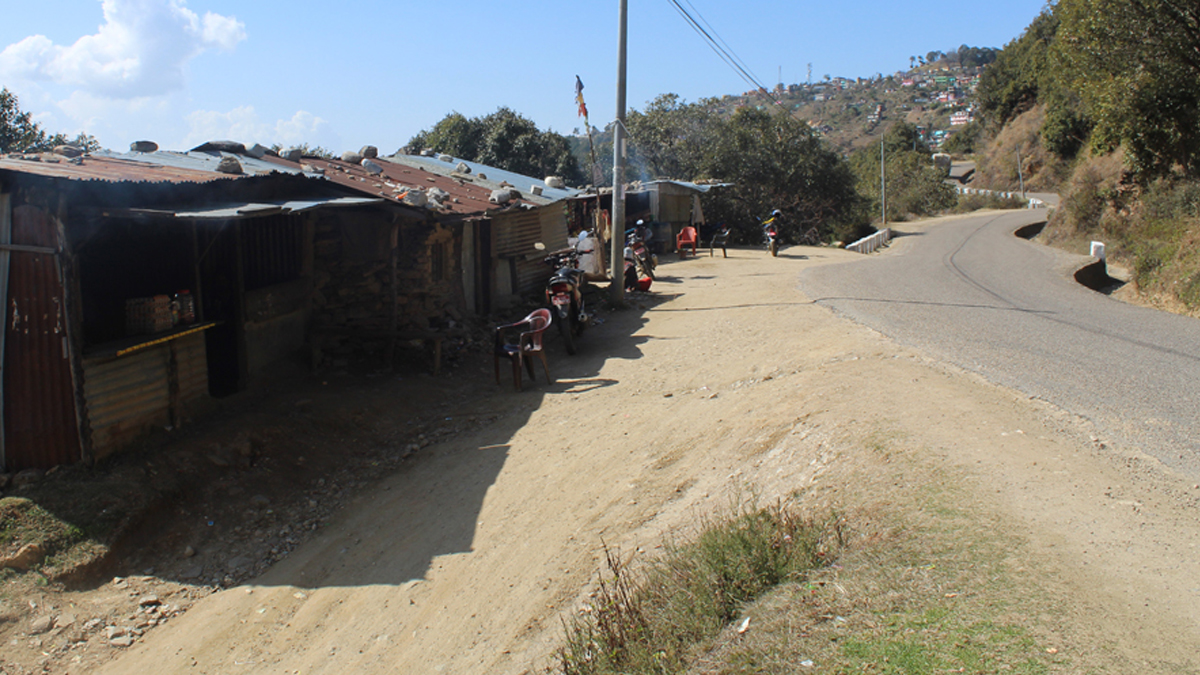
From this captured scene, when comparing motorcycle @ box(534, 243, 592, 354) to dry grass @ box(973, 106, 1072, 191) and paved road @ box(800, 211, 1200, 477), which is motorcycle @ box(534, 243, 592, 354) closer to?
paved road @ box(800, 211, 1200, 477)

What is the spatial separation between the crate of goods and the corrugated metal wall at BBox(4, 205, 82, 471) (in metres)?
0.81

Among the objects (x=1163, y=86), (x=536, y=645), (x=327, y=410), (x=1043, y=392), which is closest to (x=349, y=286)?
(x=327, y=410)

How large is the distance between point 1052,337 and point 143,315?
Answer: 990cm

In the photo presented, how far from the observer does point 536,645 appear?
438cm

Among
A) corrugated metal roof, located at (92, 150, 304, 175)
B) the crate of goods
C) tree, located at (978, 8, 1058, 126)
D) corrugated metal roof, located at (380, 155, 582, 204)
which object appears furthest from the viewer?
tree, located at (978, 8, 1058, 126)

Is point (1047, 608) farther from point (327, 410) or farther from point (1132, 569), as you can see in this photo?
point (327, 410)

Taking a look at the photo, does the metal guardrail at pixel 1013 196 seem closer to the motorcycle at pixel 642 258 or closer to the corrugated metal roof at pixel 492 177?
the motorcycle at pixel 642 258

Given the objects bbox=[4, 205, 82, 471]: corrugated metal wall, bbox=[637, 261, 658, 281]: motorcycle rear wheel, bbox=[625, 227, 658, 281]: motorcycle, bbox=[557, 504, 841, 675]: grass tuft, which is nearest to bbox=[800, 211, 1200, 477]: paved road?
bbox=[557, 504, 841, 675]: grass tuft

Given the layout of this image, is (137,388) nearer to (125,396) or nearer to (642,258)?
(125,396)

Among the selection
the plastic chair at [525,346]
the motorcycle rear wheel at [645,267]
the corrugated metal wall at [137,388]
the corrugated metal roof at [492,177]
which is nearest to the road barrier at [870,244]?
the motorcycle rear wheel at [645,267]

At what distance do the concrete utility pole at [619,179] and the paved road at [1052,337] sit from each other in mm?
3370

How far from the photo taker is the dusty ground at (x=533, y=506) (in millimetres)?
3969

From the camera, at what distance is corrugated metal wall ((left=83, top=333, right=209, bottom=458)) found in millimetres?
6102

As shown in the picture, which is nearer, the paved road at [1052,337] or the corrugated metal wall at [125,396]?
the paved road at [1052,337]
